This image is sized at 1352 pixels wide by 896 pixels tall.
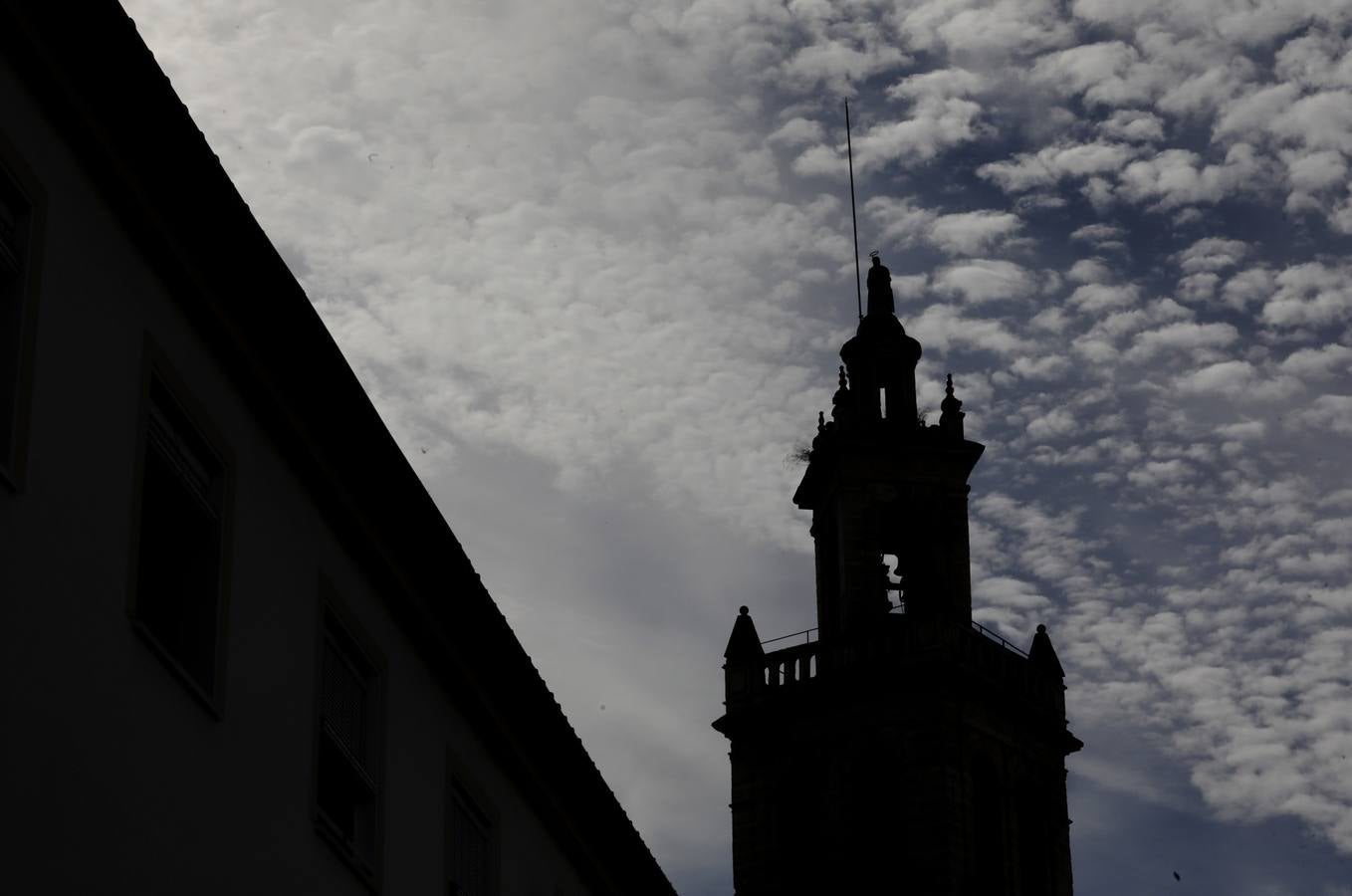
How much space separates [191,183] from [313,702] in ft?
14.2

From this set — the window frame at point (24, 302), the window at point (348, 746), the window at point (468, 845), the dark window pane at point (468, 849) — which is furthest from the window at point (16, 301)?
the dark window pane at point (468, 849)

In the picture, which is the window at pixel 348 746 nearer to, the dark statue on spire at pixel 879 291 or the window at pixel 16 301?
the window at pixel 16 301

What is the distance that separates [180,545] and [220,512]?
717mm

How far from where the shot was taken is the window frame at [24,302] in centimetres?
1403

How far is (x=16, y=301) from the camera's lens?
14320 mm

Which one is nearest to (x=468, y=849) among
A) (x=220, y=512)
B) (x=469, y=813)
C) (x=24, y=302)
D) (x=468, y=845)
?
(x=468, y=845)

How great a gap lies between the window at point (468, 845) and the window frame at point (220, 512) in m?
6.20

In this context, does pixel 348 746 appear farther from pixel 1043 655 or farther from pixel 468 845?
pixel 1043 655

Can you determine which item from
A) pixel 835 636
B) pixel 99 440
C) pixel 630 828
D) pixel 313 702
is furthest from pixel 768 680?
pixel 99 440

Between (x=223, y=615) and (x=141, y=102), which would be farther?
(x=223, y=615)

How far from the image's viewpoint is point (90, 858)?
14.3 metres

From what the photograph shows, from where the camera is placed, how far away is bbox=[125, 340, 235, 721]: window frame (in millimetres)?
15586

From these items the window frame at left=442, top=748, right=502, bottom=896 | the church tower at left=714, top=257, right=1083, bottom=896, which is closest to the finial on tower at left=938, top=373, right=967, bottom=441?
the church tower at left=714, top=257, right=1083, bottom=896

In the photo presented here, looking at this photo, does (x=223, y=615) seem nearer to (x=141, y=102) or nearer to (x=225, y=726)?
(x=225, y=726)
